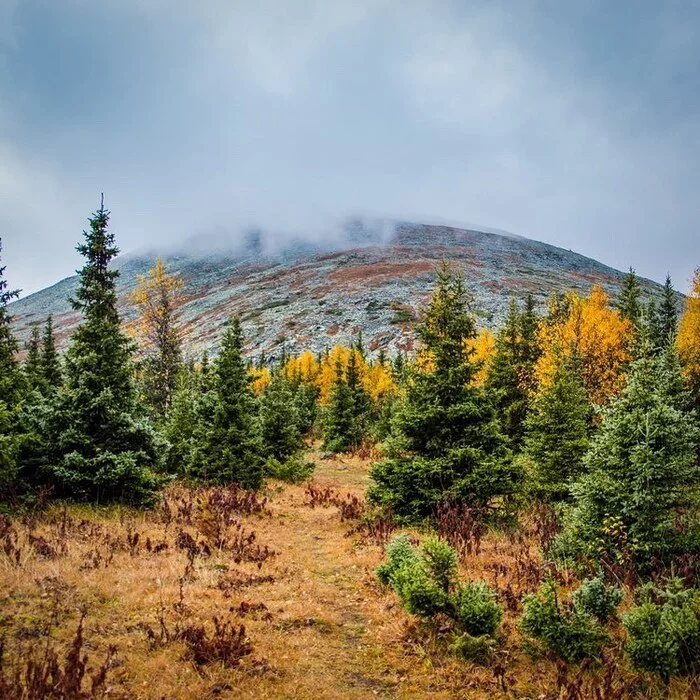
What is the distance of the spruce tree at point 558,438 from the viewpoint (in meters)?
17.1

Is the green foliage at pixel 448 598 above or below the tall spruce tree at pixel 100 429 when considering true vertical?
below

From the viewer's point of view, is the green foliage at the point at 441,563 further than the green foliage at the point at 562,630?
Yes

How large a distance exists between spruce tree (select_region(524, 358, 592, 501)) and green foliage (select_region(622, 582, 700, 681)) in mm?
10642

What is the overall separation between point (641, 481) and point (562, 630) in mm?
3204

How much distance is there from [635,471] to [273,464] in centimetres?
1791

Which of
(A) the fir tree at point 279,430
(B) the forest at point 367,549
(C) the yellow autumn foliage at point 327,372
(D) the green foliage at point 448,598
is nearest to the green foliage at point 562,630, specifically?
(B) the forest at point 367,549

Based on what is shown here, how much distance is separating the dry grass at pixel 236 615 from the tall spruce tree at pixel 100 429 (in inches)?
38.4

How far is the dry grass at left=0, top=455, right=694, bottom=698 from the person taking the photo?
5.86m

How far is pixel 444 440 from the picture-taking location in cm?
1405

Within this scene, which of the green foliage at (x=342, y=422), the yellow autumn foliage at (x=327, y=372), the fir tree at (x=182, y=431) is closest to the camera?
the fir tree at (x=182, y=431)

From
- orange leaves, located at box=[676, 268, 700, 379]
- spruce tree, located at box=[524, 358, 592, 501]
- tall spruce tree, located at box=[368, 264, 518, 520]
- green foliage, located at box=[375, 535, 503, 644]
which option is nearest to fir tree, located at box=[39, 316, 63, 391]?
tall spruce tree, located at box=[368, 264, 518, 520]

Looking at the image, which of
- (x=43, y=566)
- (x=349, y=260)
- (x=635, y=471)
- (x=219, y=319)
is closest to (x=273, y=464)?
(x=43, y=566)

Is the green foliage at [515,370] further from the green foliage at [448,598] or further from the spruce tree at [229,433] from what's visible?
the green foliage at [448,598]

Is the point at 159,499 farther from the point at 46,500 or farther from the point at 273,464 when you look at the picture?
the point at 273,464
